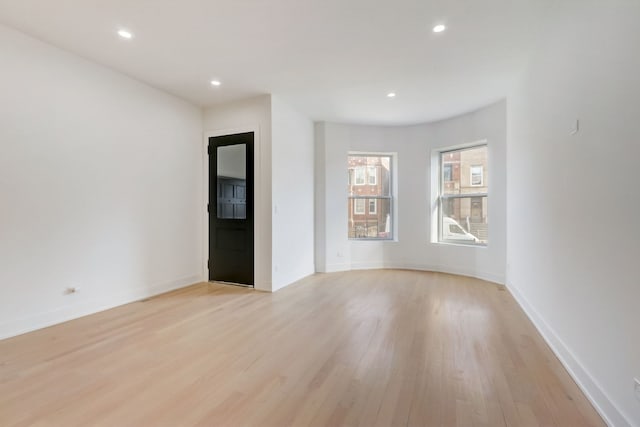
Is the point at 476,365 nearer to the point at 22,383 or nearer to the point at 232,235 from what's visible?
the point at 22,383

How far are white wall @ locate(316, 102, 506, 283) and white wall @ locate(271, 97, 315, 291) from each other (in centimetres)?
25

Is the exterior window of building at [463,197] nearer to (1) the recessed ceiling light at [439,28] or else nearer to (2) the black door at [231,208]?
(1) the recessed ceiling light at [439,28]

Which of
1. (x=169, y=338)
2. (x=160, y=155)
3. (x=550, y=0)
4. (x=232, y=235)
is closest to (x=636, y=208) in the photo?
(x=550, y=0)

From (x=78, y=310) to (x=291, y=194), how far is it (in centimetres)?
288

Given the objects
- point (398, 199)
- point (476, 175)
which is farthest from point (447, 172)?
point (398, 199)

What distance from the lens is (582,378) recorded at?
6.19 feet

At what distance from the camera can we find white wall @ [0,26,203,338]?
2.64 m

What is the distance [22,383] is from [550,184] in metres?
4.19

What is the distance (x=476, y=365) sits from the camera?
2137mm

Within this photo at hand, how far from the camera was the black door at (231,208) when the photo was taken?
4.26m

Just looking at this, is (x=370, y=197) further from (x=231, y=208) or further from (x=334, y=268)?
(x=231, y=208)

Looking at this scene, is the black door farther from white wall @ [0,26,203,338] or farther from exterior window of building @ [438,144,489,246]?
exterior window of building @ [438,144,489,246]

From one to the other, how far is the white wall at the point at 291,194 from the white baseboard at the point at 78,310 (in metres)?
1.57

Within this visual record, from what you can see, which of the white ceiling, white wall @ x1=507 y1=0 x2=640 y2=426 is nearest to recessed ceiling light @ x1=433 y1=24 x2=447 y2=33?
the white ceiling
